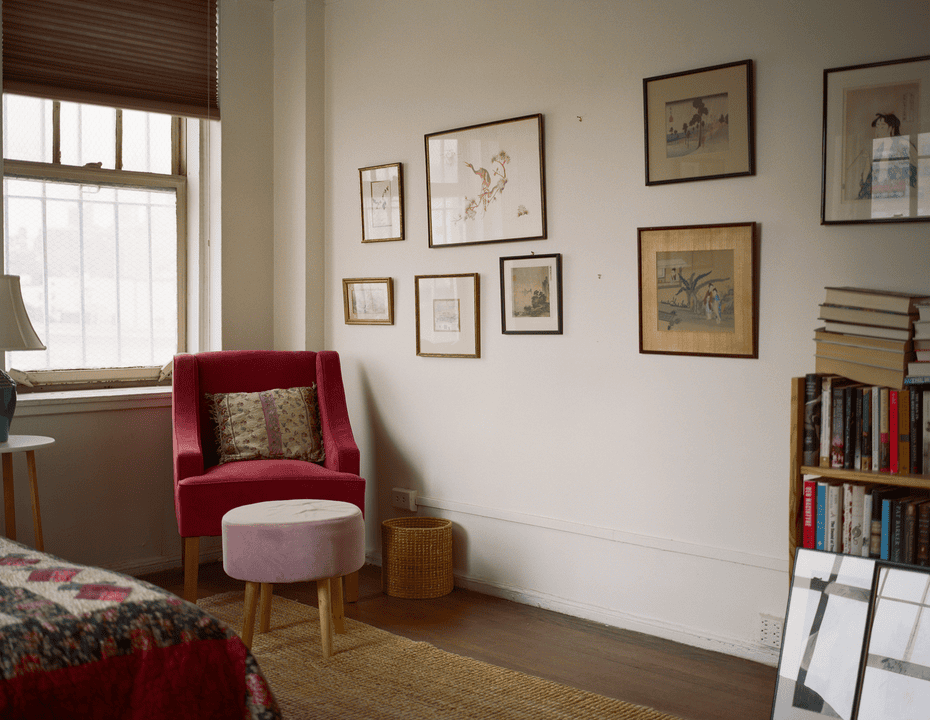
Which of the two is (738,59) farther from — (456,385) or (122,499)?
(122,499)

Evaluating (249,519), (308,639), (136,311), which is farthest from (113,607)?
(136,311)

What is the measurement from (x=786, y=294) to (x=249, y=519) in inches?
74.6

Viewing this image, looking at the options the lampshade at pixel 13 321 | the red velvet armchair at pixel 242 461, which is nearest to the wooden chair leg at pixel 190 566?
the red velvet armchair at pixel 242 461

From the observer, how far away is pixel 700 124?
2.93 meters

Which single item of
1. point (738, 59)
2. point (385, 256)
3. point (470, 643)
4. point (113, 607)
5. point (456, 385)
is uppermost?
point (738, 59)

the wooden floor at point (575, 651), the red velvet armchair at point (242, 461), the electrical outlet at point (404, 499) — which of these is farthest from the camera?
the electrical outlet at point (404, 499)

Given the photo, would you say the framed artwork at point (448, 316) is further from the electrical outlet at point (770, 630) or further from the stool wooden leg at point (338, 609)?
the electrical outlet at point (770, 630)

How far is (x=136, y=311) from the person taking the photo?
4.16 meters

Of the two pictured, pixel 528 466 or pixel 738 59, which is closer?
pixel 738 59

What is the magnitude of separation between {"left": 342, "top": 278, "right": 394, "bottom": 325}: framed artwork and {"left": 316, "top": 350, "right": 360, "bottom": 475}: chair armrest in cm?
24

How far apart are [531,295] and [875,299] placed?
142cm

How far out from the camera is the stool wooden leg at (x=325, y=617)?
9.33 ft

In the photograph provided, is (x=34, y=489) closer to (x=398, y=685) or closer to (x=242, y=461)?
(x=242, y=461)

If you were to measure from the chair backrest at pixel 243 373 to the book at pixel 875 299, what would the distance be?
239 centimetres
